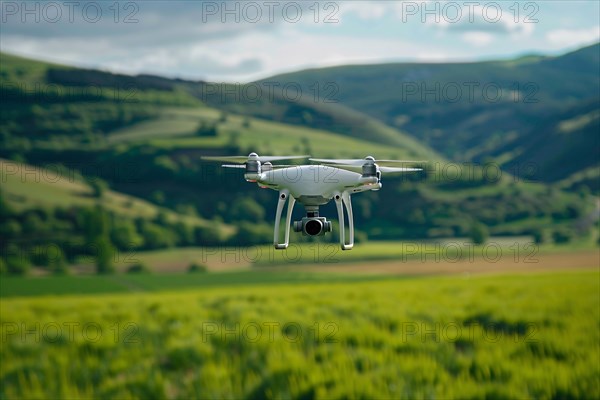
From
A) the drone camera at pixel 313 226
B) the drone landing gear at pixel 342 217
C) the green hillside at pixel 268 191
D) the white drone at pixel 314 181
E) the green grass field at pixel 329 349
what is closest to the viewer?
the white drone at pixel 314 181

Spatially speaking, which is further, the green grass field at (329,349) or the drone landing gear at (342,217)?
the green grass field at (329,349)

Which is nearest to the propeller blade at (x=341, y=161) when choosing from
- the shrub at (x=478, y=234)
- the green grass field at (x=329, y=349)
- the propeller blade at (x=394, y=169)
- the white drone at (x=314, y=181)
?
the white drone at (x=314, y=181)

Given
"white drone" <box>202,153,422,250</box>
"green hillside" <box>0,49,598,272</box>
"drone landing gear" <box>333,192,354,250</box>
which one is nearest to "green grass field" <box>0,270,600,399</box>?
"green hillside" <box>0,49,598,272</box>

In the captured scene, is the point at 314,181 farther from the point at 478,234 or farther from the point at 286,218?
the point at 478,234

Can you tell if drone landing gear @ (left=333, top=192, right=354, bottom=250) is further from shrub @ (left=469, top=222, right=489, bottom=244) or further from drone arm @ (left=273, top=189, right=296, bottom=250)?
shrub @ (left=469, top=222, right=489, bottom=244)

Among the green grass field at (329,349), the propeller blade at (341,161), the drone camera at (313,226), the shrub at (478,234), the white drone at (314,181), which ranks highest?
the propeller blade at (341,161)

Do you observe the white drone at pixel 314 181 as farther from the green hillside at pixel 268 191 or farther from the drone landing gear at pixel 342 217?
the green hillside at pixel 268 191
